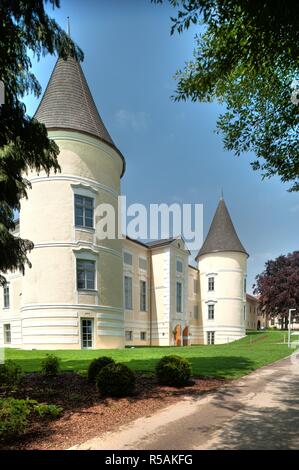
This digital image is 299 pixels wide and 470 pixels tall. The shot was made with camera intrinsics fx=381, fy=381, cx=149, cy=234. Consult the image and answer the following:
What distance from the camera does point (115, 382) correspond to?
8445 millimetres

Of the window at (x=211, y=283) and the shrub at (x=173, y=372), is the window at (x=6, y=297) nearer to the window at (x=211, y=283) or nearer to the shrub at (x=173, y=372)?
the window at (x=211, y=283)

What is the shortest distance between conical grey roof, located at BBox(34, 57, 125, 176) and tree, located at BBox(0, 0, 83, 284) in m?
19.2

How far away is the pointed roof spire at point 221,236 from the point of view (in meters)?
49.8

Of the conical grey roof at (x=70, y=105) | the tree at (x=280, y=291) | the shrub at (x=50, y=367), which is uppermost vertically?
the conical grey roof at (x=70, y=105)

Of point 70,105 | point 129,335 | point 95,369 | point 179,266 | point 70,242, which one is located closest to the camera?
point 95,369

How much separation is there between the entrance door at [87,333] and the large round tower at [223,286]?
24975 millimetres

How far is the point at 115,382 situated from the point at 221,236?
43847 mm

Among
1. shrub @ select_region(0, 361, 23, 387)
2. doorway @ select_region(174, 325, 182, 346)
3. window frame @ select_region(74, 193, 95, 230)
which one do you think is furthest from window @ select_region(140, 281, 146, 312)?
shrub @ select_region(0, 361, 23, 387)

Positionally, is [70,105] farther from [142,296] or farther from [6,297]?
[142,296]

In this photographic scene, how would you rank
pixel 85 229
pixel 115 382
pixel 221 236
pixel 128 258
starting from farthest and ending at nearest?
pixel 221 236
pixel 128 258
pixel 85 229
pixel 115 382

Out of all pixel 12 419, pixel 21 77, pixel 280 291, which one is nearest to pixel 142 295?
pixel 280 291

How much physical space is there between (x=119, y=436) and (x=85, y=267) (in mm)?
21864

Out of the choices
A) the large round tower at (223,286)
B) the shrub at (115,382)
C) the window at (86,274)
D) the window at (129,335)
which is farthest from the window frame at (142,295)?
the shrub at (115,382)
